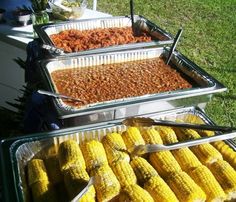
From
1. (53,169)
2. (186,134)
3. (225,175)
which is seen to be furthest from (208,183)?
(53,169)

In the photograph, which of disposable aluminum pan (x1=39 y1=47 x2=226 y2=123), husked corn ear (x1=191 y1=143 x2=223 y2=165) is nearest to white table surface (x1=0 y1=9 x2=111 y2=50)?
disposable aluminum pan (x1=39 y1=47 x2=226 y2=123)

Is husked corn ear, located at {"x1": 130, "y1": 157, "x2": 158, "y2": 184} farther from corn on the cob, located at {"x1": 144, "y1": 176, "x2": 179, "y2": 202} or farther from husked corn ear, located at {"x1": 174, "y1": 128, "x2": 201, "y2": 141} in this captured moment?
husked corn ear, located at {"x1": 174, "y1": 128, "x2": 201, "y2": 141}

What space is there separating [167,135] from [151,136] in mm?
79

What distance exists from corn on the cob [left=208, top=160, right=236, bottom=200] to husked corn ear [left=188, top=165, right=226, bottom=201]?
3cm

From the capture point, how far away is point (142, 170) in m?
1.46

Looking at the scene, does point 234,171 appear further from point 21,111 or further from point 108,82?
point 21,111

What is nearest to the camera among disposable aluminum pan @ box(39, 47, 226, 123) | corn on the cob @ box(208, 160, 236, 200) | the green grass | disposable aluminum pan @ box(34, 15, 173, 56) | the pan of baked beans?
corn on the cob @ box(208, 160, 236, 200)

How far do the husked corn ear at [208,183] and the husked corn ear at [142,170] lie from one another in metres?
0.17

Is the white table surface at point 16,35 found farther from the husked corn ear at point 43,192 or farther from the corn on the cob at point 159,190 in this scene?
the corn on the cob at point 159,190

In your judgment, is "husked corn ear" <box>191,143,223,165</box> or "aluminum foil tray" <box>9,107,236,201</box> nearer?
"aluminum foil tray" <box>9,107,236,201</box>

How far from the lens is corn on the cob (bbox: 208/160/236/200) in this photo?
1.40 meters

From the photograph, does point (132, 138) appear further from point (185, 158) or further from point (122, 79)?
point (122, 79)

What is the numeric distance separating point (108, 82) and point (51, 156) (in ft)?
2.42

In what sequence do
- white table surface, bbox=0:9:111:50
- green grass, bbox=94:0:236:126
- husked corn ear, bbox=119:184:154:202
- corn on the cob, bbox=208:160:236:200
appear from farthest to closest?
green grass, bbox=94:0:236:126, white table surface, bbox=0:9:111:50, corn on the cob, bbox=208:160:236:200, husked corn ear, bbox=119:184:154:202
